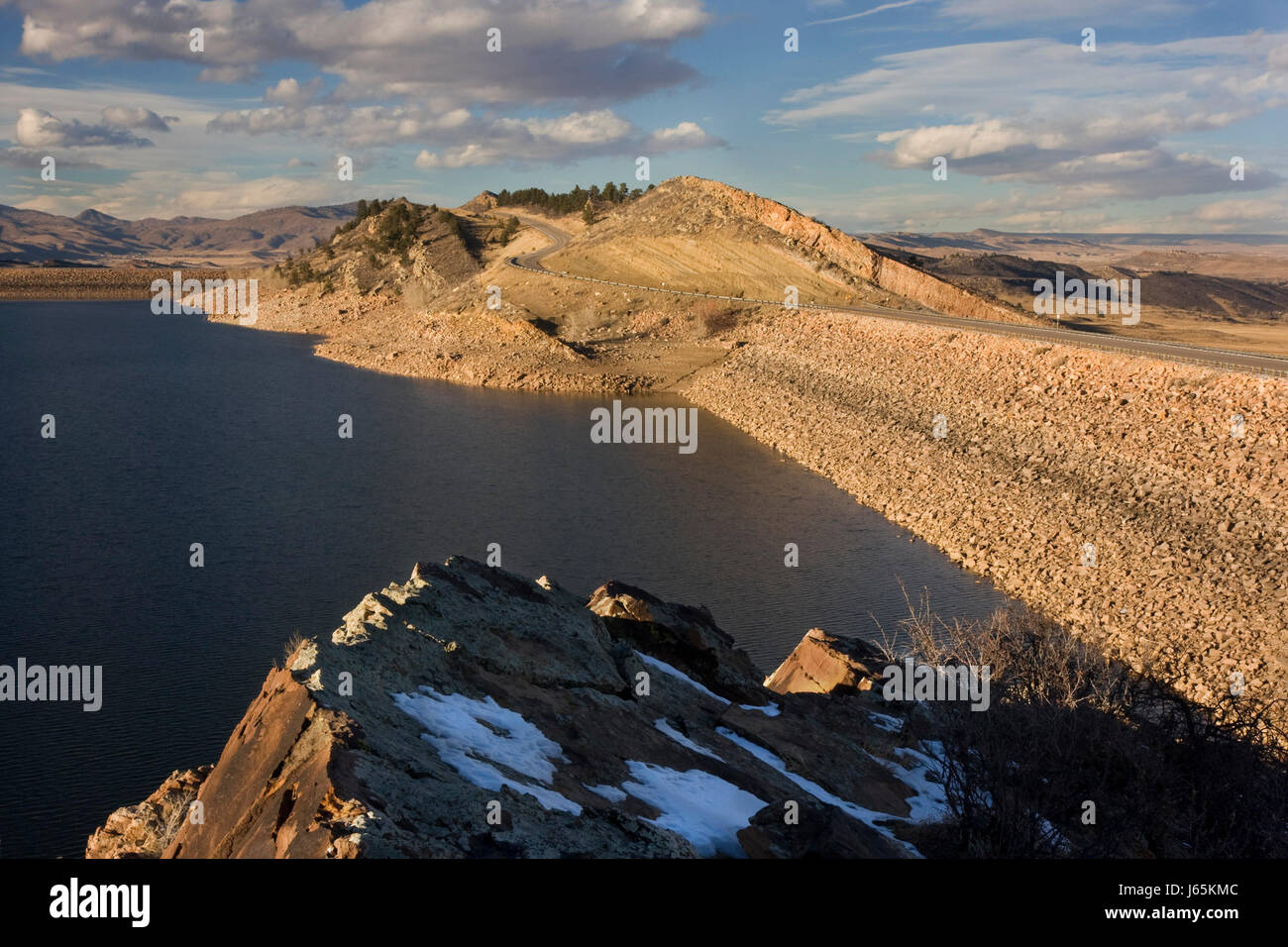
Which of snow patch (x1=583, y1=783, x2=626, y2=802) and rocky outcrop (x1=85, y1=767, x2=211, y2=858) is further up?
snow patch (x1=583, y1=783, x2=626, y2=802)

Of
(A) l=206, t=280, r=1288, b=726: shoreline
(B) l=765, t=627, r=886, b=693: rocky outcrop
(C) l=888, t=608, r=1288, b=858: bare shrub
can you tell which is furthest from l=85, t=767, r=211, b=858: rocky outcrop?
(A) l=206, t=280, r=1288, b=726: shoreline

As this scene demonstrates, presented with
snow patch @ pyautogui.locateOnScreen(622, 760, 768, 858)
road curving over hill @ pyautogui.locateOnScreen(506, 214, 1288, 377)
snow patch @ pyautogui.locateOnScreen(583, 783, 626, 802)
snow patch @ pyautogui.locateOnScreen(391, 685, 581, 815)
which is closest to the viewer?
snow patch @ pyautogui.locateOnScreen(391, 685, 581, 815)

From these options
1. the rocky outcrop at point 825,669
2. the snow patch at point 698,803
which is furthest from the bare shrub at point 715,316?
the snow patch at point 698,803

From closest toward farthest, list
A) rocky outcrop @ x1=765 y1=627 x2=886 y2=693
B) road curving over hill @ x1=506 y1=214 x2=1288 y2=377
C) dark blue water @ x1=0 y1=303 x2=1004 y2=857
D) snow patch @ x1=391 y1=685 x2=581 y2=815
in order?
snow patch @ x1=391 y1=685 x2=581 y2=815, rocky outcrop @ x1=765 y1=627 x2=886 y2=693, dark blue water @ x1=0 y1=303 x2=1004 y2=857, road curving over hill @ x1=506 y1=214 x2=1288 y2=377

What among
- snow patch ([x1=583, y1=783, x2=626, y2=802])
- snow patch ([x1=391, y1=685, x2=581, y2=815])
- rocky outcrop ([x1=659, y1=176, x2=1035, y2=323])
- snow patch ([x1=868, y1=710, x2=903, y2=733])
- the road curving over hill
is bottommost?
snow patch ([x1=868, y1=710, x2=903, y2=733])

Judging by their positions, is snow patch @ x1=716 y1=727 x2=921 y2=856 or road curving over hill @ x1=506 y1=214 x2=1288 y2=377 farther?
road curving over hill @ x1=506 y1=214 x2=1288 y2=377

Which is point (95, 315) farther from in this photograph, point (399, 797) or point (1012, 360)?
point (399, 797)

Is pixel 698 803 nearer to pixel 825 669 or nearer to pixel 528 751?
pixel 528 751

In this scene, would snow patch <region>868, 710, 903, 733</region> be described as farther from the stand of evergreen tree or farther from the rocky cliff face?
the stand of evergreen tree
